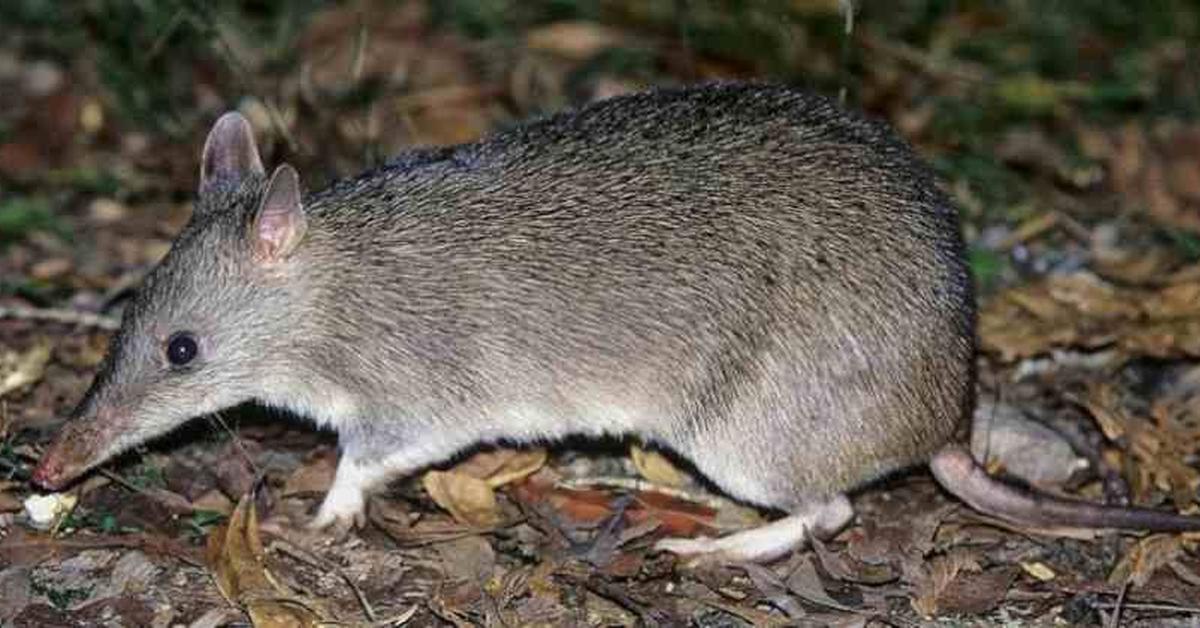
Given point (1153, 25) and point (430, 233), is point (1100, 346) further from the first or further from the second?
point (1153, 25)

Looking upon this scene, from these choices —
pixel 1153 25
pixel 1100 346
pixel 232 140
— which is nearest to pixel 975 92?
pixel 1153 25

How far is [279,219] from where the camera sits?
6.05 metres

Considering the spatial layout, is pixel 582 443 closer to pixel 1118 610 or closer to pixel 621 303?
pixel 621 303

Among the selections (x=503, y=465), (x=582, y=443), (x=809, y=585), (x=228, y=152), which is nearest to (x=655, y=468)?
(x=582, y=443)

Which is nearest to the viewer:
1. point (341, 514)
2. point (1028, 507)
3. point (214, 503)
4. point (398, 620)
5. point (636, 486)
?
point (398, 620)

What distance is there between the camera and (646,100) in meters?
6.53

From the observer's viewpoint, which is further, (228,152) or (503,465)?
(503,465)

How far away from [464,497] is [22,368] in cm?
186

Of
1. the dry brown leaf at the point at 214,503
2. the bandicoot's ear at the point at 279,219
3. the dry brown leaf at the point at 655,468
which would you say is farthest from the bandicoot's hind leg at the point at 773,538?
the bandicoot's ear at the point at 279,219

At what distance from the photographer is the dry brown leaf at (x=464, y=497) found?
6.60 m

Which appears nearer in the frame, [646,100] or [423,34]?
[646,100]

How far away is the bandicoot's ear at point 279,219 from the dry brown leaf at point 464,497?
1.02 meters

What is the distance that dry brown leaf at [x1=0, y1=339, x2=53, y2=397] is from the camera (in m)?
7.16

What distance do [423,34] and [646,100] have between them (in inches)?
158
